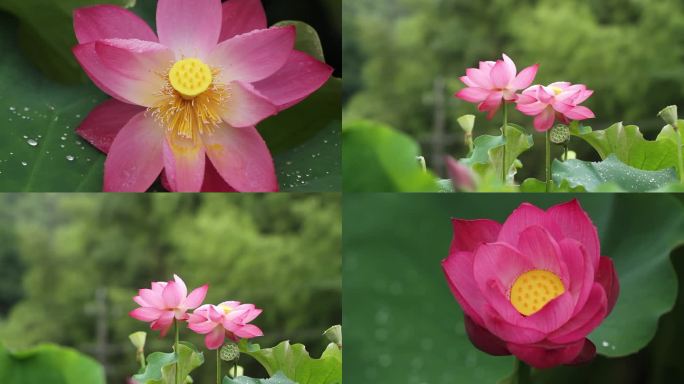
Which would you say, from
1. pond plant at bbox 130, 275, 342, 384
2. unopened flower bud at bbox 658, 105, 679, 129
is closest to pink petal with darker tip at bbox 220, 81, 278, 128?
pond plant at bbox 130, 275, 342, 384

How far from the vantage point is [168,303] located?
1.73ft

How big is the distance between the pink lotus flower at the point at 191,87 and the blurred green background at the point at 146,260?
480 centimetres

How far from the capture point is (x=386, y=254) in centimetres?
54

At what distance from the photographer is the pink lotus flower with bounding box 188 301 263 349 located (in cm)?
50

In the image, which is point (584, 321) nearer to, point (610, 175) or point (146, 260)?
point (610, 175)

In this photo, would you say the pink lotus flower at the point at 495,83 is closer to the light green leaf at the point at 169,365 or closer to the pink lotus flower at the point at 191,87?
the pink lotus flower at the point at 191,87

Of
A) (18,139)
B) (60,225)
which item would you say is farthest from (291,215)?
(18,139)

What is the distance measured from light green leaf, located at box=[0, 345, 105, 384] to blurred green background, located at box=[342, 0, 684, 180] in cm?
459

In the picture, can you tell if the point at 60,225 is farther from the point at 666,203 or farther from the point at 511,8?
the point at 666,203

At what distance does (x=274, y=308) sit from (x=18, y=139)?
527cm

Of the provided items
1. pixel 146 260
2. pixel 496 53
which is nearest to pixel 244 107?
pixel 146 260

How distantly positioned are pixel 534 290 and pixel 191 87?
0.22m

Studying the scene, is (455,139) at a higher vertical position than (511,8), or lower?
lower

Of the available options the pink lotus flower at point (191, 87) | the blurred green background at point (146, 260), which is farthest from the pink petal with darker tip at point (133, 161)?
the blurred green background at point (146, 260)
